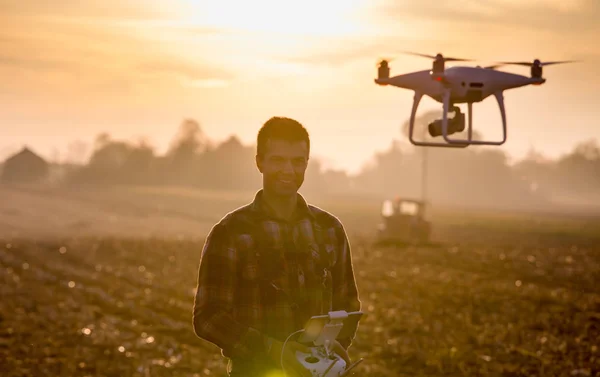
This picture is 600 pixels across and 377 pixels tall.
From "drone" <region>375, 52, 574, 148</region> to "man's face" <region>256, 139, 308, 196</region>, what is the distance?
2.18ft

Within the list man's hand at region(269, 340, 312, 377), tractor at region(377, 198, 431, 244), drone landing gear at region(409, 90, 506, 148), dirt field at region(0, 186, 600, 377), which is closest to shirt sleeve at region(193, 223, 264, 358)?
man's hand at region(269, 340, 312, 377)

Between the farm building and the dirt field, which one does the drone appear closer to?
the dirt field

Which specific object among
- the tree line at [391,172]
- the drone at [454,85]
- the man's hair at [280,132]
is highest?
the drone at [454,85]

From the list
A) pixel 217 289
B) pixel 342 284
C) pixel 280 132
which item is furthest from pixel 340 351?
pixel 280 132

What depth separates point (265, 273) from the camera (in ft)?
13.7

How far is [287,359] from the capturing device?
3.92 metres

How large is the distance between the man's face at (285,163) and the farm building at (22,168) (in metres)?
83.3

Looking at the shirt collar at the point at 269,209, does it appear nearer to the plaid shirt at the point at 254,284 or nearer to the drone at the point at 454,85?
the plaid shirt at the point at 254,284

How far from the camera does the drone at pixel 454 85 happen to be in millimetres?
3475

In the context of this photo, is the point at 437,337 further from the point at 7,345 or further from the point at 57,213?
the point at 57,213

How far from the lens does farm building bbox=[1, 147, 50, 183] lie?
270 feet

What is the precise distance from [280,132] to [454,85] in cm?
105

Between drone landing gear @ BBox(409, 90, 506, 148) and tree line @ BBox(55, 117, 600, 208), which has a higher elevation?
drone landing gear @ BBox(409, 90, 506, 148)

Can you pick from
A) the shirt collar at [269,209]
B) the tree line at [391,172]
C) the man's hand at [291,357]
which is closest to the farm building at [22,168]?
the tree line at [391,172]
